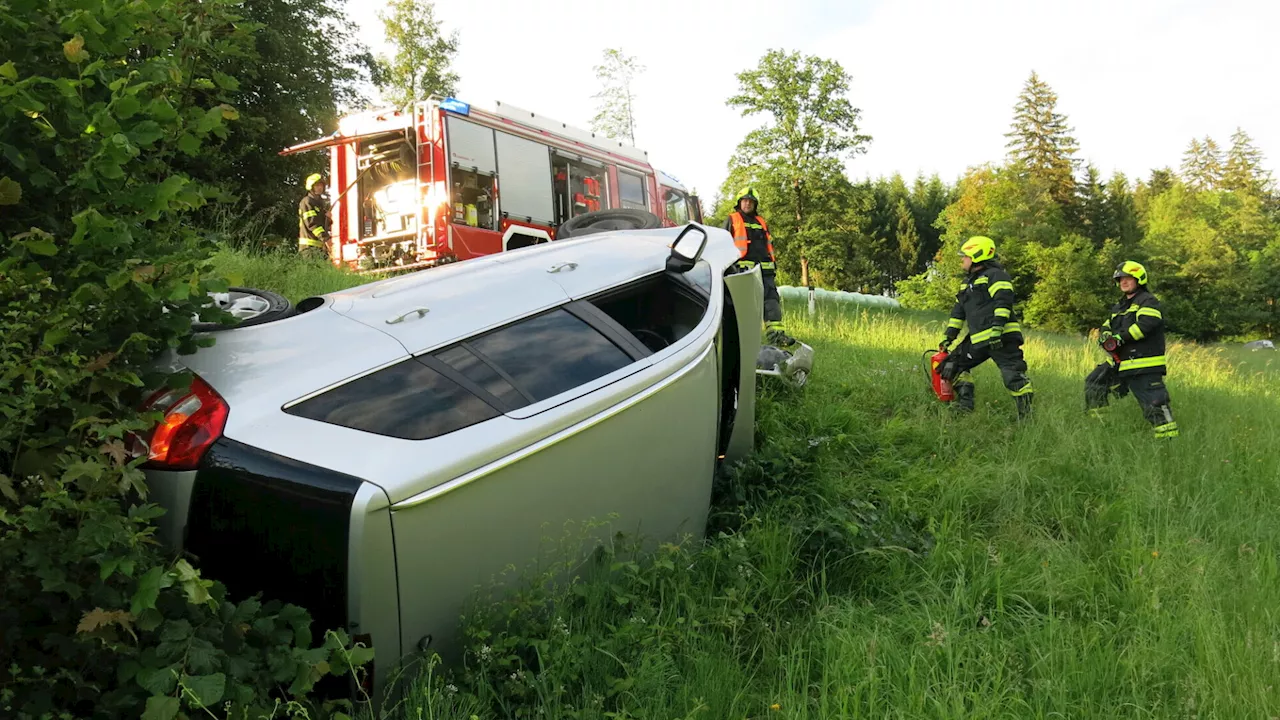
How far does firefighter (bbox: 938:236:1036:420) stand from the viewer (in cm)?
647

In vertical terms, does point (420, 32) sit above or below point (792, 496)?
above

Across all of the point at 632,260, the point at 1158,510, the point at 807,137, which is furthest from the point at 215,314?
the point at 807,137

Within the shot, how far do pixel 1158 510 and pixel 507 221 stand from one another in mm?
8673

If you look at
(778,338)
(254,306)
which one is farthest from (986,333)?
→ (254,306)

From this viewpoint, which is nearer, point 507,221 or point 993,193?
point 507,221

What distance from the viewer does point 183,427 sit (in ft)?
6.07

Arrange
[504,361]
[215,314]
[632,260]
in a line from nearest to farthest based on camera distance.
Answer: [215,314] < [504,361] < [632,260]

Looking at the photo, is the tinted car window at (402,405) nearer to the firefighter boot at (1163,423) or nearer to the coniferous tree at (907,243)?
the firefighter boot at (1163,423)

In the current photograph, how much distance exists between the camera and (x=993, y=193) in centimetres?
4084

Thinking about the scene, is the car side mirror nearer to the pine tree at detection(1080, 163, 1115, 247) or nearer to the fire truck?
the fire truck

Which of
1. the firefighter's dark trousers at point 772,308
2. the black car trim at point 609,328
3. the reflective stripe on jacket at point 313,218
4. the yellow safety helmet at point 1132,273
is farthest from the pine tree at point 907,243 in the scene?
the black car trim at point 609,328

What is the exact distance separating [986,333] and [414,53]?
25.1m

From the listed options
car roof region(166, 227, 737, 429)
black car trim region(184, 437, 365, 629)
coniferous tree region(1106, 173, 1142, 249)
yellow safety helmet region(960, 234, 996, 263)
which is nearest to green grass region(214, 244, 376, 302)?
car roof region(166, 227, 737, 429)

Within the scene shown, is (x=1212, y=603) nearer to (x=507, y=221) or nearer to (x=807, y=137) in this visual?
(x=507, y=221)
